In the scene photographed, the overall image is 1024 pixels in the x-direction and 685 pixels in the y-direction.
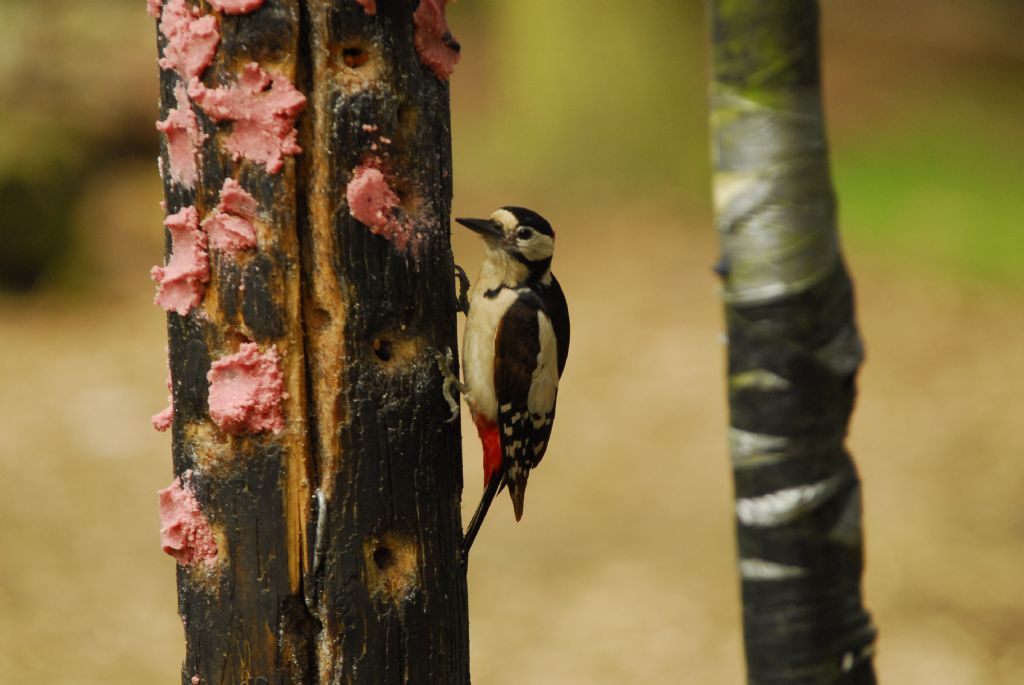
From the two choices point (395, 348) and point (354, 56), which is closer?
point (354, 56)

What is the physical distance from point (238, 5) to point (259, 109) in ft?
0.67

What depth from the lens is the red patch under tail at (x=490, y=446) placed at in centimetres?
378

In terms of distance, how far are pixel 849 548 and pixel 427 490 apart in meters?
1.36

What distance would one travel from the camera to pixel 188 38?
101 inches

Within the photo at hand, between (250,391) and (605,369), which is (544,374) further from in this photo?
(605,369)

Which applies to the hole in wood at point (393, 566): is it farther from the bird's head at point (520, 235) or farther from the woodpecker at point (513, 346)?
the bird's head at point (520, 235)

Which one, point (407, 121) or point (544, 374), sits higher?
point (407, 121)

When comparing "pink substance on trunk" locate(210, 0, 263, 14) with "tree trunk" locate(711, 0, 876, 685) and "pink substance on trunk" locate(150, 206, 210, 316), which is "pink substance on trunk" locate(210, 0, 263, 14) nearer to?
"pink substance on trunk" locate(150, 206, 210, 316)

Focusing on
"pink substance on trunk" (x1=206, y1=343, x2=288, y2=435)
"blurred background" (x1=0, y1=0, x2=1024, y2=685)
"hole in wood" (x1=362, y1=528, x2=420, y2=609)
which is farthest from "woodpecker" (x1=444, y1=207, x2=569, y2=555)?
"blurred background" (x1=0, y1=0, x2=1024, y2=685)

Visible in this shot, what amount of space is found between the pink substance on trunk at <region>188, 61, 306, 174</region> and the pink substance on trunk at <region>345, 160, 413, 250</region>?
0.15 m

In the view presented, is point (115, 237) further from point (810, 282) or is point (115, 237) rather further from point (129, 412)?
point (810, 282)

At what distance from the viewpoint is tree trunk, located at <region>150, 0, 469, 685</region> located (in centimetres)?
258

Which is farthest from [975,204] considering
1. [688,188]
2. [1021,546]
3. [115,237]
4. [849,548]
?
[849,548]

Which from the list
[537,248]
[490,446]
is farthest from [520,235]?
[490,446]
